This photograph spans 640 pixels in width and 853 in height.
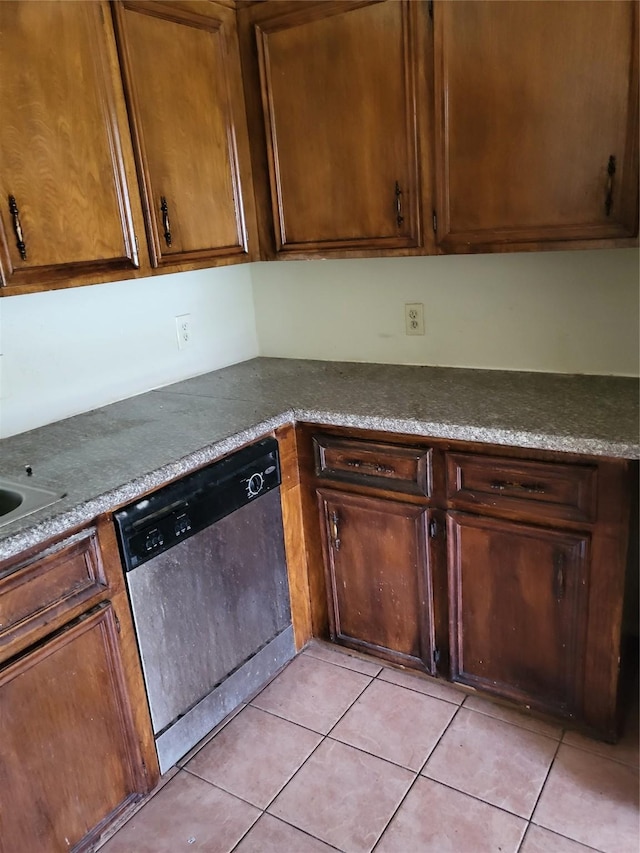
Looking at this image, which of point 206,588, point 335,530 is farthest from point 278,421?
point 206,588

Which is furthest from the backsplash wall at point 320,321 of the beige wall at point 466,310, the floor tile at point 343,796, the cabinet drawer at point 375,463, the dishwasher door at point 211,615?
the floor tile at point 343,796

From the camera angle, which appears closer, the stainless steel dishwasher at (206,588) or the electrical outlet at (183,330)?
the stainless steel dishwasher at (206,588)

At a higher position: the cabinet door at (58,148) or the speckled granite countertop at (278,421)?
the cabinet door at (58,148)

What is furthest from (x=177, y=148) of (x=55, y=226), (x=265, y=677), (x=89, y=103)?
(x=265, y=677)

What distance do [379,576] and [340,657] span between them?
1.22 feet

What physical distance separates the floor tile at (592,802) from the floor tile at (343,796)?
36 cm

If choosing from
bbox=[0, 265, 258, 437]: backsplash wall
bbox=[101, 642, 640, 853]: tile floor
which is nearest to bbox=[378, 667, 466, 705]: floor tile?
bbox=[101, 642, 640, 853]: tile floor

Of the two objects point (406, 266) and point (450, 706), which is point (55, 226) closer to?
point (406, 266)

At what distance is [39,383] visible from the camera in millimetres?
2000

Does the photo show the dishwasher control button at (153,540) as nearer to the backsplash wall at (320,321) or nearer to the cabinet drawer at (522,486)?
the backsplash wall at (320,321)

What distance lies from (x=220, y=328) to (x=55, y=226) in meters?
0.97

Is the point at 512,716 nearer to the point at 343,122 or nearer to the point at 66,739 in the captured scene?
the point at 66,739

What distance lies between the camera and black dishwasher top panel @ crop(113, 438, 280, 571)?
158 cm

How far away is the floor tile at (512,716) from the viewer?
6.14 feet
